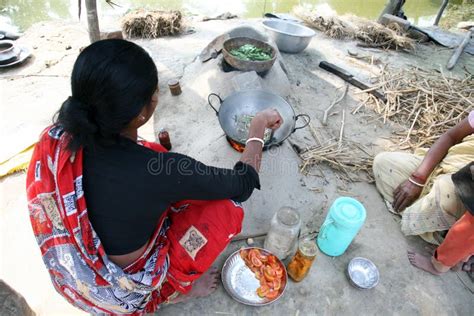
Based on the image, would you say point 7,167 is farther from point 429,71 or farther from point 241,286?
point 429,71

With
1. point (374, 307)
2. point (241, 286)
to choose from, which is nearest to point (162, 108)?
point (241, 286)

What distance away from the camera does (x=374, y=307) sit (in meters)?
2.02

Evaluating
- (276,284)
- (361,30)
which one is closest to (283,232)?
(276,284)

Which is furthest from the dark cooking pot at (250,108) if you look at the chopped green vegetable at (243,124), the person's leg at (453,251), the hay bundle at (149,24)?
the hay bundle at (149,24)

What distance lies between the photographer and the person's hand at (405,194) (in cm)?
247

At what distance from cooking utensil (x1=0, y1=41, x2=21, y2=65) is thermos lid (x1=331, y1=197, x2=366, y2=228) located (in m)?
5.29

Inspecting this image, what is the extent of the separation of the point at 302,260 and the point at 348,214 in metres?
0.43

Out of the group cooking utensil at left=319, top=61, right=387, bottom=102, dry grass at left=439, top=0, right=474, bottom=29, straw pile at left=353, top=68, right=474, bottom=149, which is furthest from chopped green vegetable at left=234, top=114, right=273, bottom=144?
dry grass at left=439, top=0, right=474, bottom=29

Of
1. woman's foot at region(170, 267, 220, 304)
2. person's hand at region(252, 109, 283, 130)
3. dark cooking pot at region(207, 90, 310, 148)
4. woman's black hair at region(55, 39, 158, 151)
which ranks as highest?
woman's black hair at region(55, 39, 158, 151)

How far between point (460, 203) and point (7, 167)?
150 inches

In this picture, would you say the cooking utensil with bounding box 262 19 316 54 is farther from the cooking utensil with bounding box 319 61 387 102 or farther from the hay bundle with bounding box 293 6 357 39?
the hay bundle with bounding box 293 6 357 39

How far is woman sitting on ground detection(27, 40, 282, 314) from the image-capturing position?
3.80ft

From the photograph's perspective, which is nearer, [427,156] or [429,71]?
[427,156]

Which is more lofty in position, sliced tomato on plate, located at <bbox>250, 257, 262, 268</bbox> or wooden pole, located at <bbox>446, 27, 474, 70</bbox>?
Result: wooden pole, located at <bbox>446, 27, 474, 70</bbox>
